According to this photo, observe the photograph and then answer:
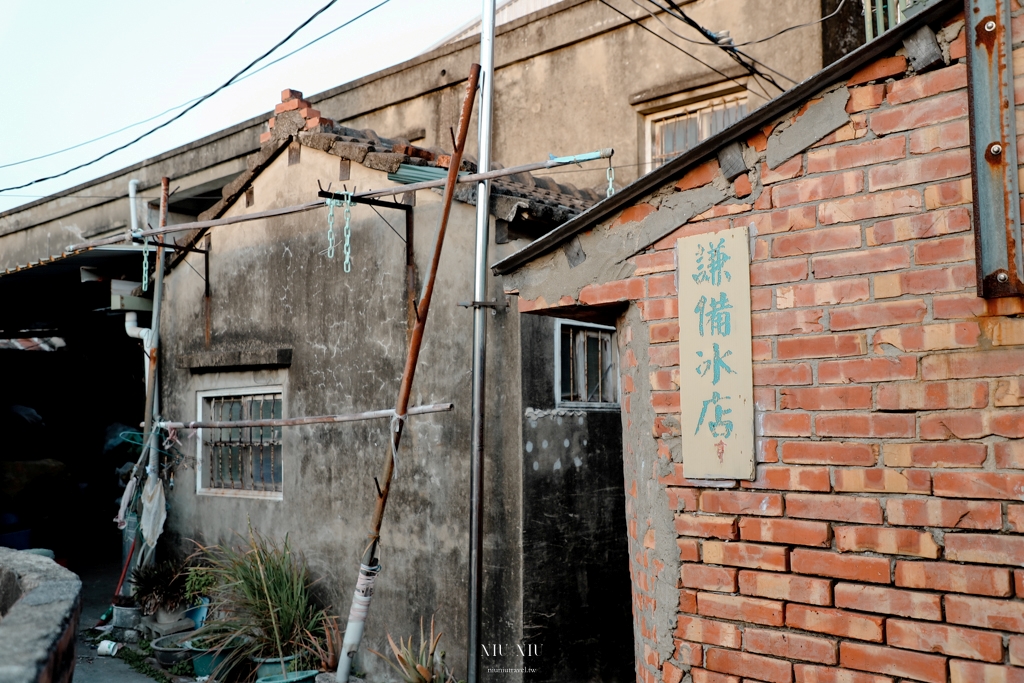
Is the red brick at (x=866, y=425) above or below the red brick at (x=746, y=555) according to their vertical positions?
above

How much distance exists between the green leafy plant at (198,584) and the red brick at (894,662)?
22.1 feet

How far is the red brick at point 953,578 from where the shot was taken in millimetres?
2553

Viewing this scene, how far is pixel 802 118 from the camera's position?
119 inches

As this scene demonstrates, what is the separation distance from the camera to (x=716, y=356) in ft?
10.4

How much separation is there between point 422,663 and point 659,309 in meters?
3.75

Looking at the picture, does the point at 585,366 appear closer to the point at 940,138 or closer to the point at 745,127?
the point at 745,127

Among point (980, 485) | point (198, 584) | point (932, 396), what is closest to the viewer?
point (980, 485)

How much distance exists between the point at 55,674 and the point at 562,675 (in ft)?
13.8

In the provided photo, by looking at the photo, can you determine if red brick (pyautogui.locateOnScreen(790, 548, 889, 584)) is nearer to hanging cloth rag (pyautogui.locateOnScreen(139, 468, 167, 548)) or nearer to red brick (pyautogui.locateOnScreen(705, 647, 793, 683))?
red brick (pyautogui.locateOnScreen(705, 647, 793, 683))

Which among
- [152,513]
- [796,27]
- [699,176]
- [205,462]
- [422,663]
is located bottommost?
[422,663]

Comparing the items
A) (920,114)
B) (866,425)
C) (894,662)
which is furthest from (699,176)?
(894,662)

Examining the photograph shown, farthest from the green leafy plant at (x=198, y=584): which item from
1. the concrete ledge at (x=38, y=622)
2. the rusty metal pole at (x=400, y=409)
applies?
the concrete ledge at (x=38, y=622)

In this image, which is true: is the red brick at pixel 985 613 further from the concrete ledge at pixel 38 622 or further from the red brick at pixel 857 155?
the concrete ledge at pixel 38 622

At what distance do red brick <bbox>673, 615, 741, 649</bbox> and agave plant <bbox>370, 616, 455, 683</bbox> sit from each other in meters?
3.06
